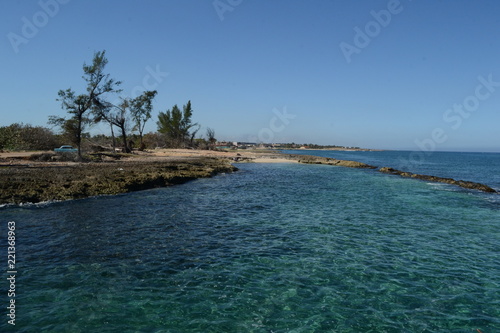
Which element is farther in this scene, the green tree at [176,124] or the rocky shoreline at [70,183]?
the green tree at [176,124]

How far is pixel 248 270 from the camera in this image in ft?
31.9

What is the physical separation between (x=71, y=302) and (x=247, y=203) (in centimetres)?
1458

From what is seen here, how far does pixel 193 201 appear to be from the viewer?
69.6 feet

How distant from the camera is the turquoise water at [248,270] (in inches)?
275

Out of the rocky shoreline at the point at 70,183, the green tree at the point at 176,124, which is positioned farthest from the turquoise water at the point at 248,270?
the green tree at the point at 176,124

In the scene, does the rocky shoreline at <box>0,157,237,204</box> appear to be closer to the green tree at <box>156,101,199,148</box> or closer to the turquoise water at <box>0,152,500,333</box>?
the turquoise water at <box>0,152,500,333</box>

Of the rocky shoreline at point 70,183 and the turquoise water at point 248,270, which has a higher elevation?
the rocky shoreline at point 70,183

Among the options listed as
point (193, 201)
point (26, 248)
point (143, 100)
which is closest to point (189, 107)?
point (143, 100)

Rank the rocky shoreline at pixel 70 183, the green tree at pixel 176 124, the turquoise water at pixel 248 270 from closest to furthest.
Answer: the turquoise water at pixel 248 270 → the rocky shoreline at pixel 70 183 → the green tree at pixel 176 124

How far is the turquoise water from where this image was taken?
22.9 ft

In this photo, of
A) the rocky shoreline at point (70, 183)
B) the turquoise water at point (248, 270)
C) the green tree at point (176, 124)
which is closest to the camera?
the turquoise water at point (248, 270)

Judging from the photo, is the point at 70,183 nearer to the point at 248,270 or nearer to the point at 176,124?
the point at 248,270

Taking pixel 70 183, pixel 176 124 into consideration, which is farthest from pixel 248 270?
pixel 176 124

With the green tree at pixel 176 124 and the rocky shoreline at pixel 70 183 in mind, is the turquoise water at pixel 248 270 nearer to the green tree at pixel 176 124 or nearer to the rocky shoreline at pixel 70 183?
the rocky shoreline at pixel 70 183
